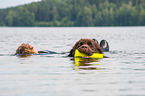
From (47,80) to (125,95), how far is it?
2774 millimetres

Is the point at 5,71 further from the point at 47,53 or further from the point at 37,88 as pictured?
the point at 47,53

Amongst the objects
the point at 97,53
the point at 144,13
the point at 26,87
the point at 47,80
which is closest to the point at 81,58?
the point at 97,53

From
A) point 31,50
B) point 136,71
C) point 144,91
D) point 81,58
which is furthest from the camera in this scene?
point 31,50

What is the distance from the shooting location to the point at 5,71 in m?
11.7

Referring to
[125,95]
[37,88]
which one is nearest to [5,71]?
[37,88]

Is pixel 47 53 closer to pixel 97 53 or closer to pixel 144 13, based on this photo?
pixel 97 53

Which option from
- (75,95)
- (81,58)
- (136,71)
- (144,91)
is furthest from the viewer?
(81,58)

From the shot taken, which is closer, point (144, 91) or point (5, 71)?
point (144, 91)

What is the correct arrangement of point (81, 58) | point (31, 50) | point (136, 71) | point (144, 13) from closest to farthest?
point (136, 71) → point (81, 58) → point (31, 50) → point (144, 13)

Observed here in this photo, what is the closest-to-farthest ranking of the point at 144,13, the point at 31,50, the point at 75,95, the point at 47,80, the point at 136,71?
the point at 75,95
the point at 47,80
the point at 136,71
the point at 31,50
the point at 144,13

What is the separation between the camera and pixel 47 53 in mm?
18000

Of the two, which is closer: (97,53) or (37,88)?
(37,88)

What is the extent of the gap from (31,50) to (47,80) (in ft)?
25.8

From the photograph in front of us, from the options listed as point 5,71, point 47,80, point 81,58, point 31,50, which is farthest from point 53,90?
point 31,50
